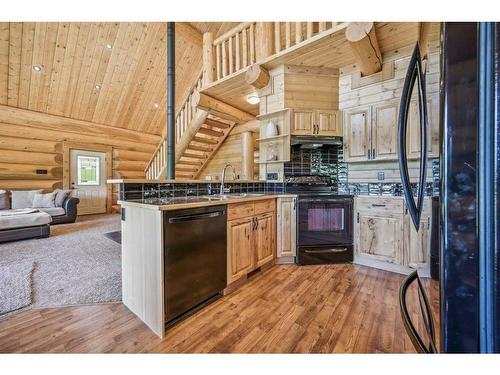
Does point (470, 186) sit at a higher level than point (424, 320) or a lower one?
higher

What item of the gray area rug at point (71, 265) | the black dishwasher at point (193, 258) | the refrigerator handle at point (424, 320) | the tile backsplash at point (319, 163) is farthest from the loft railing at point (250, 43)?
the gray area rug at point (71, 265)

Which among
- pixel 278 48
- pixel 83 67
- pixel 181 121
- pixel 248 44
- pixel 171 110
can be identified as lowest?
pixel 171 110

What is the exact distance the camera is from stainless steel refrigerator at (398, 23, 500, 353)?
1.41ft

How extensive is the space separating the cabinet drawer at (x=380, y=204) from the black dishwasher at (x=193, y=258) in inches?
72.4

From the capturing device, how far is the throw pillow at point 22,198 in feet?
16.4

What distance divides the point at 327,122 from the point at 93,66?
542 centimetres

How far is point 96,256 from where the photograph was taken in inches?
124

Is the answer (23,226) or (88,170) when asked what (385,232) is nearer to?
(23,226)

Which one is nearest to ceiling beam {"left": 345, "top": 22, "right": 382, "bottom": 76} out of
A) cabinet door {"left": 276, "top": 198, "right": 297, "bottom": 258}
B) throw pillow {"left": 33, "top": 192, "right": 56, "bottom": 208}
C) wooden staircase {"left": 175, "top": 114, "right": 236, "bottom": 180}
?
cabinet door {"left": 276, "top": 198, "right": 297, "bottom": 258}

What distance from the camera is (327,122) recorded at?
336cm

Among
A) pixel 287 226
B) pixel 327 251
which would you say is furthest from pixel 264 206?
pixel 327 251

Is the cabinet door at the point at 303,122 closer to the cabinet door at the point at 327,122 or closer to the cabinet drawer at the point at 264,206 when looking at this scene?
the cabinet door at the point at 327,122

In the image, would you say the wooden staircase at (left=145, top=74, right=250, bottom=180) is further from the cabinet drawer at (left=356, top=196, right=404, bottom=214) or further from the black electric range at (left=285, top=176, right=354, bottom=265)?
the cabinet drawer at (left=356, top=196, right=404, bottom=214)

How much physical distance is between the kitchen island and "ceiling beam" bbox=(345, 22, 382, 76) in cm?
203
